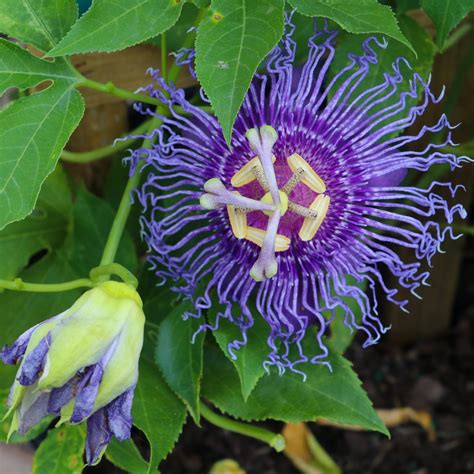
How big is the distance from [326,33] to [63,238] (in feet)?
1.61

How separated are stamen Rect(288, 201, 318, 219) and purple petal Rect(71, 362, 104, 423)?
0.88ft

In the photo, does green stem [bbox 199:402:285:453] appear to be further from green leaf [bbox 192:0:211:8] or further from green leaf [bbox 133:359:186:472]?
green leaf [bbox 192:0:211:8]

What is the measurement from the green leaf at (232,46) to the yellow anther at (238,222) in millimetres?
177

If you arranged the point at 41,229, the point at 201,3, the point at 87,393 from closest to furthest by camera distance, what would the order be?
1. the point at 87,393
2. the point at 201,3
3. the point at 41,229

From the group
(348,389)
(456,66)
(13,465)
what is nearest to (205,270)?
(348,389)

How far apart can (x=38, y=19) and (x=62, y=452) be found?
1.68 feet

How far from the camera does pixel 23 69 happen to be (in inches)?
33.9

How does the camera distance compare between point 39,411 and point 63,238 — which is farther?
point 63,238

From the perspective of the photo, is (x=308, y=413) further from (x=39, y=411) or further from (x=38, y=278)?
(x=38, y=278)

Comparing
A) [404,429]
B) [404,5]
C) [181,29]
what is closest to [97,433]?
[181,29]

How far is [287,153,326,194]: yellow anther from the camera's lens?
92 cm

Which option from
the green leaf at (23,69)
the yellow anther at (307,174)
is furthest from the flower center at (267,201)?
the green leaf at (23,69)

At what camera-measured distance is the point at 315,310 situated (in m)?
0.94

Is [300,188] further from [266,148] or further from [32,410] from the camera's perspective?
[32,410]
